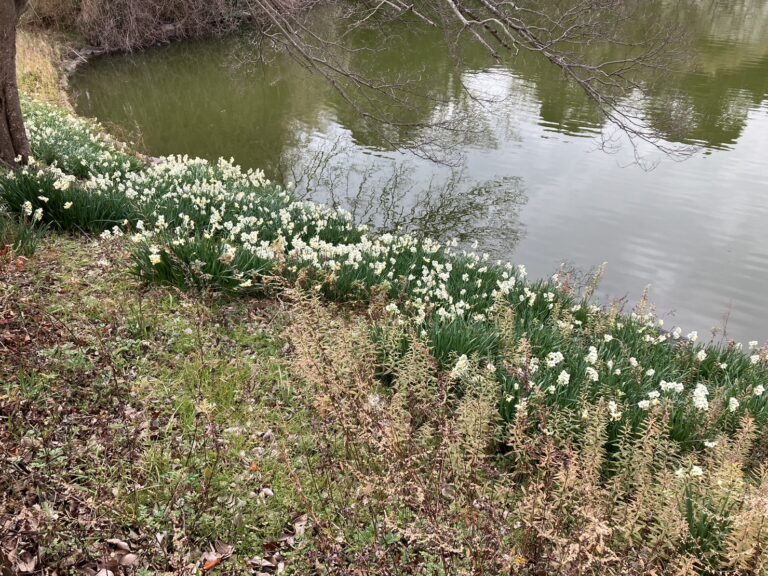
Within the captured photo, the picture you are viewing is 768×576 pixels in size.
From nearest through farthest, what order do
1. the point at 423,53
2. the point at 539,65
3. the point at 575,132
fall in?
the point at 575,132
the point at 539,65
the point at 423,53

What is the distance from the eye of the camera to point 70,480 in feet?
9.68

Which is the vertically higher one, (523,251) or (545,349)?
(545,349)

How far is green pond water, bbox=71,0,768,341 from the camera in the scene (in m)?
9.32

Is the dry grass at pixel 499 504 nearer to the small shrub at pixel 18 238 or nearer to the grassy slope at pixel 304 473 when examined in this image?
the grassy slope at pixel 304 473

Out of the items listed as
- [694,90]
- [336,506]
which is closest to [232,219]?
[336,506]

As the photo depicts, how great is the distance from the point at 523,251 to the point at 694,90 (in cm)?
1352

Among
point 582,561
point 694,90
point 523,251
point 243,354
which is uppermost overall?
point 694,90

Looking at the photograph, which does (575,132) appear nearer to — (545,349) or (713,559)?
(545,349)

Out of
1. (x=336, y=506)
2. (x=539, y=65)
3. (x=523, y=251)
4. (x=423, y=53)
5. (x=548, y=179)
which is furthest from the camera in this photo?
(x=423, y=53)

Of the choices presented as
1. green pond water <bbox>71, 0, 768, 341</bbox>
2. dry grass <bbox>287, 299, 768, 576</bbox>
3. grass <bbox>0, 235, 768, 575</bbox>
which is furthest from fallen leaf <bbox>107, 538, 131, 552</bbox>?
green pond water <bbox>71, 0, 768, 341</bbox>

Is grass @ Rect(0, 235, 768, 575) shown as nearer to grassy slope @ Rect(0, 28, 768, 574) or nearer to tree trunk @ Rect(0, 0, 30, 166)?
grassy slope @ Rect(0, 28, 768, 574)

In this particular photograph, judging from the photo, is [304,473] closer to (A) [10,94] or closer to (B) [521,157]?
(A) [10,94]

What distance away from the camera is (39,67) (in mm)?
16641

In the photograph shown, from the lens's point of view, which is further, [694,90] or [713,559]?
[694,90]
